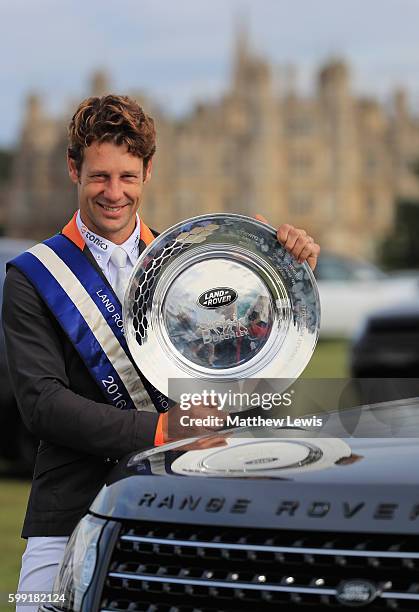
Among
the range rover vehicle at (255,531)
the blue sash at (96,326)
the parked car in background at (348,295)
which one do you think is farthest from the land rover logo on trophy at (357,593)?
the parked car in background at (348,295)

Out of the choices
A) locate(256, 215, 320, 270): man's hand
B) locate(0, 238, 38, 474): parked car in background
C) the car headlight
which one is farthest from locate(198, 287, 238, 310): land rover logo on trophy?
locate(0, 238, 38, 474): parked car in background

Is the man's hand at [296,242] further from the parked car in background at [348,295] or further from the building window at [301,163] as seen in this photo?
the building window at [301,163]

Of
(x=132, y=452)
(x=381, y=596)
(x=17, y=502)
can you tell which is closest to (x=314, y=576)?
(x=381, y=596)

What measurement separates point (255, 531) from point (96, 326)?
2.27ft

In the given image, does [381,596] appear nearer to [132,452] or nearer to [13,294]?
[132,452]

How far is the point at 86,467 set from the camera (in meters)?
2.83

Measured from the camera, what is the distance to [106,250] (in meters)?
2.91

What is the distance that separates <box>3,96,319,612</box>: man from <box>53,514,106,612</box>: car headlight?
20 cm

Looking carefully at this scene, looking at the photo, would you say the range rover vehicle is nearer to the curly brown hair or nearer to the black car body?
the curly brown hair

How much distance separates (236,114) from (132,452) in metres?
124

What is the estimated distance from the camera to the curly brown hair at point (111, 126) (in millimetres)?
2830

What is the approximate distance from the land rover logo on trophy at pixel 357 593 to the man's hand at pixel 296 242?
78cm

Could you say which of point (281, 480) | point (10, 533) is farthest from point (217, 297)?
point (10, 533)

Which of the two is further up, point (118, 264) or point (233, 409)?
point (118, 264)
